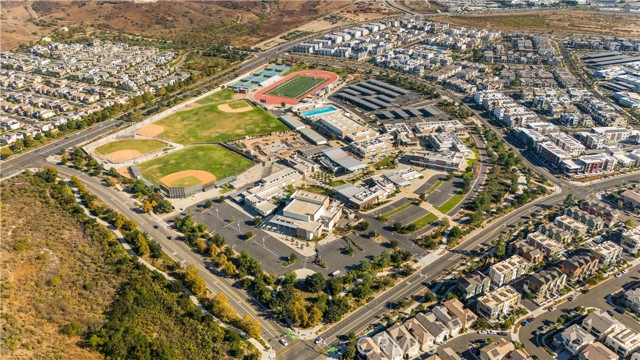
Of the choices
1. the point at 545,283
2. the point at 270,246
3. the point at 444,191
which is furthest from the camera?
the point at 444,191

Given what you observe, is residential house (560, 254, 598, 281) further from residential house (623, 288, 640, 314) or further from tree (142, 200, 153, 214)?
tree (142, 200, 153, 214)

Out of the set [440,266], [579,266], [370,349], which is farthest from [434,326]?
[579,266]

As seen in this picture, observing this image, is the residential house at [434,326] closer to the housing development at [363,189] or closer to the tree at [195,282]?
the housing development at [363,189]

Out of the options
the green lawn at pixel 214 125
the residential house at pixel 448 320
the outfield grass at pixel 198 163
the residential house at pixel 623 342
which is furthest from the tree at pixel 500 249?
the green lawn at pixel 214 125

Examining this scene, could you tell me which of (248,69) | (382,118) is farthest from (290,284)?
(248,69)

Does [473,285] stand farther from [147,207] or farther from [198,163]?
[198,163]

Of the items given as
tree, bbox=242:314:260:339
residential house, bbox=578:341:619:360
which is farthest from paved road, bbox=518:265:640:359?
tree, bbox=242:314:260:339
